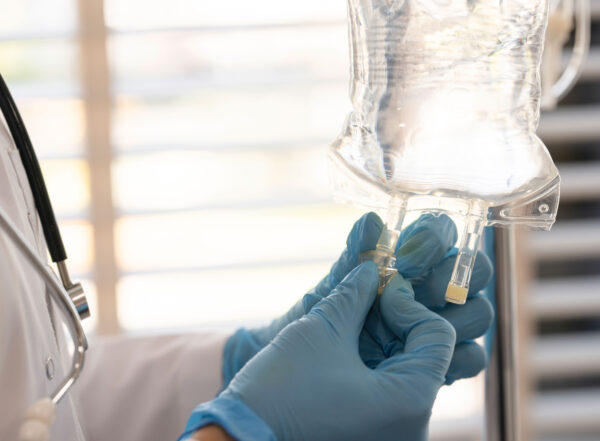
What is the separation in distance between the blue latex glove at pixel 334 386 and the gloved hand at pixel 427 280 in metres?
0.07

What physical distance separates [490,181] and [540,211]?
0.25ft

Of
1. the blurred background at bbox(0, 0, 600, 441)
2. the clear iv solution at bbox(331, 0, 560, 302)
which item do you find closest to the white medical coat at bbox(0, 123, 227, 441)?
the clear iv solution at bbox(331, 0, 560, 302)

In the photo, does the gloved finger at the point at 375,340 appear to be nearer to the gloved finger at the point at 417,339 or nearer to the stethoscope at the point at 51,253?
the gloved finger at the point at 417,339

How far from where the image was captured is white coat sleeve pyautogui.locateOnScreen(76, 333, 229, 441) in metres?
0.97

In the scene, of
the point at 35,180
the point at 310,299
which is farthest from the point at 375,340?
the point at 35,180

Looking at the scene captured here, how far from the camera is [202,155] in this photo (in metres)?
1.90

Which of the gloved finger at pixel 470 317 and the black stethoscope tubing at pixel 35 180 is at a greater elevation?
the black stethoscope tubing at pixel 35 180

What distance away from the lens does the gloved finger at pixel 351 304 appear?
2.30 feet

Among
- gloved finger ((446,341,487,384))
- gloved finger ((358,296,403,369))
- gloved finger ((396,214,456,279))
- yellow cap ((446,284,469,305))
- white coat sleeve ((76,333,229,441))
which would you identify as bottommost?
white coat sleeve ((76,333,229,441))

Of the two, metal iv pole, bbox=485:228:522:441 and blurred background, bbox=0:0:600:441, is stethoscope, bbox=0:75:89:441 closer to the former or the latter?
metal iv pole, bbox=485:228:522:441

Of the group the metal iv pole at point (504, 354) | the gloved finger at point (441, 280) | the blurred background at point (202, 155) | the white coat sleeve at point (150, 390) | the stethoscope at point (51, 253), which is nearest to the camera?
the stethoscope at point (51, 253)

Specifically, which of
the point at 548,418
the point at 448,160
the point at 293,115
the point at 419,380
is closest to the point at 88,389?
the point at 419,380

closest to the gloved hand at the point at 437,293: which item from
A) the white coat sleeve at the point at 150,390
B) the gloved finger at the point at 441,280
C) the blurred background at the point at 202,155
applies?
the gloved finger at the point at 441,280

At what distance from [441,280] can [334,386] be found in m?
0.22
